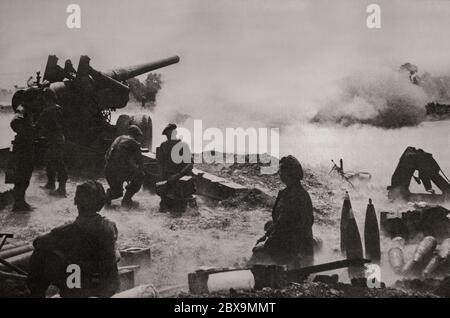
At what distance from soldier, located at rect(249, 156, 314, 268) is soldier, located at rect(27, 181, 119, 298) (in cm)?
201

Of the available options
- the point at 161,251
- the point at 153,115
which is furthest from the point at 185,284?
the point at 153,115

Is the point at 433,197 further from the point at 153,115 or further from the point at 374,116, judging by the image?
the point at 153,115

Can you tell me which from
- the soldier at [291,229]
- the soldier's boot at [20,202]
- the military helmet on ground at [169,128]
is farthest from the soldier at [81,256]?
the military helmet on ground at [169,128]

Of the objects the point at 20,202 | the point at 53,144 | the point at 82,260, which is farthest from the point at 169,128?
the point at 82,260

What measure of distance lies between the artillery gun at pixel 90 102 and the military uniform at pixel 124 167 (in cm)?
73

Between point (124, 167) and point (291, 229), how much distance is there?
305 centimetres

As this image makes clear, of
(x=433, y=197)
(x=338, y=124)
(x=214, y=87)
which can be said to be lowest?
(x=433, y=197)

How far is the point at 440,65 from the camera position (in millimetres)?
8305

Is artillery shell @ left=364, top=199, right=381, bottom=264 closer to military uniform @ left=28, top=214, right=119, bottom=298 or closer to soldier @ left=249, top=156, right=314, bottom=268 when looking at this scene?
soldier @ left=249, top=156, right=314, bottom=268

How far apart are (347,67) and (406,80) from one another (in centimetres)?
101

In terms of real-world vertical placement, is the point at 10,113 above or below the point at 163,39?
below

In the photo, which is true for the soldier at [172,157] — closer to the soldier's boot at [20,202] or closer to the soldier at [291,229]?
the soldier's boot at [20,202]

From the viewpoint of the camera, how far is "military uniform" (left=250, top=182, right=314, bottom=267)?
6809mm

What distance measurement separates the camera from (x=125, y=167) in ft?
27.8
